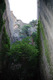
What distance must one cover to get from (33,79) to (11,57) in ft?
7.22

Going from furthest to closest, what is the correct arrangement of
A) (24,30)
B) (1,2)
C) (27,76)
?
(24,30) → (27,76) → (1,2)

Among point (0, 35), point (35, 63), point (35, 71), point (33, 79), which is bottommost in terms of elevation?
point (33, 79)

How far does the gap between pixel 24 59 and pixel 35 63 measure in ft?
2.63

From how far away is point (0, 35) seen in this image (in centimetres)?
923

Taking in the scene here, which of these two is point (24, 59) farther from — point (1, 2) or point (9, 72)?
point (1, 2)

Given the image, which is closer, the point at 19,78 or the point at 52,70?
the point at 52,70

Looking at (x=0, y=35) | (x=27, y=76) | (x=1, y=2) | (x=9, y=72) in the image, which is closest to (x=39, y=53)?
(x=27, y=76)

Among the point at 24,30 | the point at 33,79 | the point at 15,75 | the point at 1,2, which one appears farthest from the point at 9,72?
the point at 24,30

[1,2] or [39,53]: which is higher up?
[1,2]

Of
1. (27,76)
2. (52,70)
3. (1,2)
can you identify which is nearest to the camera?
A: (52,70)

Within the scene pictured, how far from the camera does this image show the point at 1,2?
7.61 m

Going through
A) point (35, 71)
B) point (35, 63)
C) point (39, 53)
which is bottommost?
point (35, 71)

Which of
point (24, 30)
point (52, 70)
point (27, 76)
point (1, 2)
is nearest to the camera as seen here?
point (52, 70)

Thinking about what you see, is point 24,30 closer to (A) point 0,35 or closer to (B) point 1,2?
(A) point 0,35
